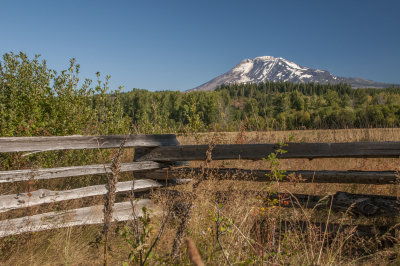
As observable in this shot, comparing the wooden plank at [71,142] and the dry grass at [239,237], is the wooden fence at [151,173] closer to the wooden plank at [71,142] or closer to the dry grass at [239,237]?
the wooden plank at [71,142]

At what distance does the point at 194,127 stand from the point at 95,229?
4298 mm

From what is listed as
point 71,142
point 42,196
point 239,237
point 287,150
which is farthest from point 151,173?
point 239,237

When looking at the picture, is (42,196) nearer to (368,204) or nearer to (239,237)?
(239,237)

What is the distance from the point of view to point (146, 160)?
441cm

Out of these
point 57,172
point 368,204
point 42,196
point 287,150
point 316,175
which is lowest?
point 368,204

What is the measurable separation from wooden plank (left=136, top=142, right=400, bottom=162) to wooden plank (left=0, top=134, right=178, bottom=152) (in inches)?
7.8

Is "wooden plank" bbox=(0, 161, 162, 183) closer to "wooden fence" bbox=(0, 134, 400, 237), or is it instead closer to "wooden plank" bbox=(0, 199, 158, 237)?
"wooden fence" bbox=(0, 134, 400, 237)

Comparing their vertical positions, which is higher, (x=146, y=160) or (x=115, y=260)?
(x=146, y=160)

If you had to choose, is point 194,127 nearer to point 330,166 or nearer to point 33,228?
point 330,166

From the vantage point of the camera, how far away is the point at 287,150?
3693 millimetres

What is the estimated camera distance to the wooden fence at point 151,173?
3121 mm

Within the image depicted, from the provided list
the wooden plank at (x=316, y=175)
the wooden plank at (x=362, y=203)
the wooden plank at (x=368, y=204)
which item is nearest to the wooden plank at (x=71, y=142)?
→ the wooden plank at (x=316, y=175)

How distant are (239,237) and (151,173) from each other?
2700mm

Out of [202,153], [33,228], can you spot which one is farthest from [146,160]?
[33,228]
